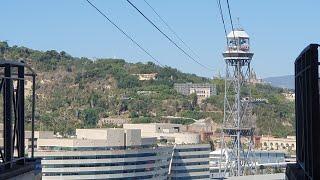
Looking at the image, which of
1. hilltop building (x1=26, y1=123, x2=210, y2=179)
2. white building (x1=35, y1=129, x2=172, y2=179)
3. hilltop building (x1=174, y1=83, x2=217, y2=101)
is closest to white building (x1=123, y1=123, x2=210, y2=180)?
hilltop building (x1=26, y1=123, x2=210, y2=179)

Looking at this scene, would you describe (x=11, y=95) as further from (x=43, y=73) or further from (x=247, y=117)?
(x=43, y=73)

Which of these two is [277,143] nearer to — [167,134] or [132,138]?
[167,134]

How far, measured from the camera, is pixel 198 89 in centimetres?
10225

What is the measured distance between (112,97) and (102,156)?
5662 cm

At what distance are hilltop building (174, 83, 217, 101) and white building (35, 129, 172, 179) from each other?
58.5 metres

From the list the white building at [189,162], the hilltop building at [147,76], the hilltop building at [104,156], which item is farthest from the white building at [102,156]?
the hilltop building at [147,76]

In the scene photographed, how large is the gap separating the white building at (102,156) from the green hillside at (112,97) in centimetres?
3074

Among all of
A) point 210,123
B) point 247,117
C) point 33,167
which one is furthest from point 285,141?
point 33,167

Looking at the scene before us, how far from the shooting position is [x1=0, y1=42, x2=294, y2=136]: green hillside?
272ft

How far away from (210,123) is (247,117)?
29.8 metres

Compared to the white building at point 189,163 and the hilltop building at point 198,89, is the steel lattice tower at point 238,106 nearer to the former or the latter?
the white building at point 189,163

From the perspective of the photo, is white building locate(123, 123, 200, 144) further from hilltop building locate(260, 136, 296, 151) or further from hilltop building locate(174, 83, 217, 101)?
hilltop building locate(174, 83, 217, 101)

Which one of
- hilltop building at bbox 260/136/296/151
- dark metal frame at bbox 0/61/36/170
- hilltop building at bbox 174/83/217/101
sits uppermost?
hilltop building at bbox 174/83/217/101

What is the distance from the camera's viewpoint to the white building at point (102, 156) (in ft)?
112
